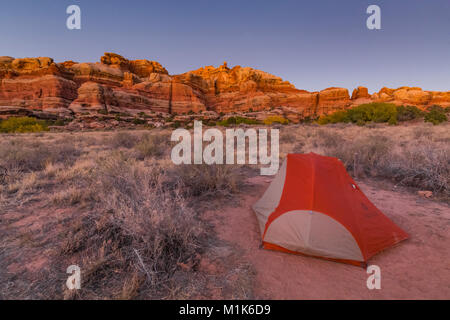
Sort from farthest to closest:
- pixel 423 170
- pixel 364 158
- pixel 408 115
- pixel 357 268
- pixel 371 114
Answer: pixel 371 114 → pixel 408 115 → pixel 364 158 → pixel 423 170 → pixel 357 268

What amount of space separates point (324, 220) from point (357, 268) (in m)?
0.62

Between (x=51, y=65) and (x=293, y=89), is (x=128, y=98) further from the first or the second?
(x=293, y=89)

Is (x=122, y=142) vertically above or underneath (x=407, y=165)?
above

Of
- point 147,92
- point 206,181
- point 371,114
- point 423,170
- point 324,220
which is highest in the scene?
point 147,92

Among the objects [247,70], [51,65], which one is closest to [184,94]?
[247,70]

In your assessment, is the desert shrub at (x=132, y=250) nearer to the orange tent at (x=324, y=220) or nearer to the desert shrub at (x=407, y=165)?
the orange tent at (x=324, y=220)

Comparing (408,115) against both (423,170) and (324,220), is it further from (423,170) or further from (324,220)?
(324,220)

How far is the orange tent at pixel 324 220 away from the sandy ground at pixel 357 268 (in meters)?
0.14

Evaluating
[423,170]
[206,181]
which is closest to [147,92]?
[206,181]

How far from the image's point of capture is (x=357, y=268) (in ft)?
7.52

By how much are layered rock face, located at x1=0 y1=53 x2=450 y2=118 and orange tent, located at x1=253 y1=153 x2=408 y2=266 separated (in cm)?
4723

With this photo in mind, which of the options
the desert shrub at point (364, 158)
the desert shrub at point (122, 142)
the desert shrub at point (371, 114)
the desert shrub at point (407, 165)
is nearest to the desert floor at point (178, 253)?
the desert shrub at point (407, 165)

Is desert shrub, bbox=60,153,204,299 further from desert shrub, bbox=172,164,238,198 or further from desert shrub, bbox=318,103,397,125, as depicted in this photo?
desert shrub, bbox=318,103,397,125
